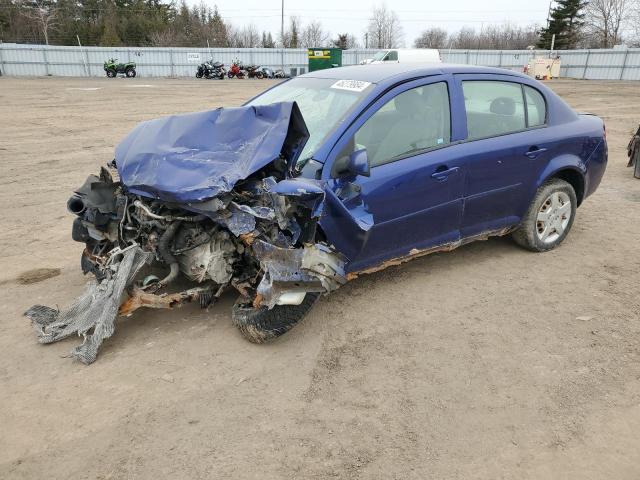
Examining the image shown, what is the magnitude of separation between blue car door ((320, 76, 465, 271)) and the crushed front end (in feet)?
0.79

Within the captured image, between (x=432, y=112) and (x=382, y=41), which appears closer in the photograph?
(x=432, y=112)

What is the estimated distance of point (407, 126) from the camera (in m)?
3.92

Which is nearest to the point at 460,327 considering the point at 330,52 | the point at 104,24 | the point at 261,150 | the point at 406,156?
the point at 406,156

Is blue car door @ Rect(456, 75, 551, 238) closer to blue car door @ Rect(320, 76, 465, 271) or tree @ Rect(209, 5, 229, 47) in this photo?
blue car door @ Rect(320, 76, 465, 271)

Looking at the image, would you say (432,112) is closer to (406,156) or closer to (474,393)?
(406,156)

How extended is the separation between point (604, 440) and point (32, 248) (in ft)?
17.0

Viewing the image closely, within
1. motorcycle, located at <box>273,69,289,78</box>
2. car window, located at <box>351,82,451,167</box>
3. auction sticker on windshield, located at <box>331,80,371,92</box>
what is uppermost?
auction sticker on windshield, located at <box>331,80,371,92</box>

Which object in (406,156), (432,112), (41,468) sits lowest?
(41,468)

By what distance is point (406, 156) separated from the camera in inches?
151

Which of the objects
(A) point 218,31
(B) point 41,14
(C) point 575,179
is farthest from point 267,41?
(C) point 575,179

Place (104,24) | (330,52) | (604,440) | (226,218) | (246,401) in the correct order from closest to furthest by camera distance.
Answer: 1. (604,440)
2. (246,401)
3. (226,218)
4. (330,52)
5. (104,24)

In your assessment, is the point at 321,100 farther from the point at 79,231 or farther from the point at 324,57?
the point at 324,57

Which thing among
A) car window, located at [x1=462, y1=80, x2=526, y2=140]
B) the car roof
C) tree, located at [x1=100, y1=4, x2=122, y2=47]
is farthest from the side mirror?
tree, located at [x1=100, y1=4, x2=122, y2=47]

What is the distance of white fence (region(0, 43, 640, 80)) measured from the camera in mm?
36794
